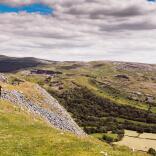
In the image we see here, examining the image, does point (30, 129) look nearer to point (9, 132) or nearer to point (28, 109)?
point (9, 132)

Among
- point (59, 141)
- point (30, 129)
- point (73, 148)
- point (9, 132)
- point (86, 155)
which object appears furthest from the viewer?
point (30, 129)

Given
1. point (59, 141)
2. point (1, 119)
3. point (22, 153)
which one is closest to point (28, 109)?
point (1, 119)

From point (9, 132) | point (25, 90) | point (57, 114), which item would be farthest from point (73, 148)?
point (25, 90)

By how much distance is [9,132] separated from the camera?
4553 cm

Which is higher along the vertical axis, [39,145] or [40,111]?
[39,145]

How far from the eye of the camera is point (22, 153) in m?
34.4

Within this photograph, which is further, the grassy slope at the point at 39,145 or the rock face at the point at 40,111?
the rock face at the point at 40,111

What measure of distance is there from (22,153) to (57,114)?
166ft

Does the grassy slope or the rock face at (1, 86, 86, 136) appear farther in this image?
the rock face at (1, 86, 86, 136)

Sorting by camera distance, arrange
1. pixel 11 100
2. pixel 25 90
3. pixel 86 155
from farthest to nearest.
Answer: pixel 25 90 → pixel 11 100 → pixel 86 155

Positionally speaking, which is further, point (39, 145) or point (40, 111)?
point (40, 111)

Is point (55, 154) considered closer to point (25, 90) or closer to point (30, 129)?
point (30, 129)

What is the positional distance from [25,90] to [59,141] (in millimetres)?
51771

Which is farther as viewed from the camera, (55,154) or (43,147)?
(43,147)
